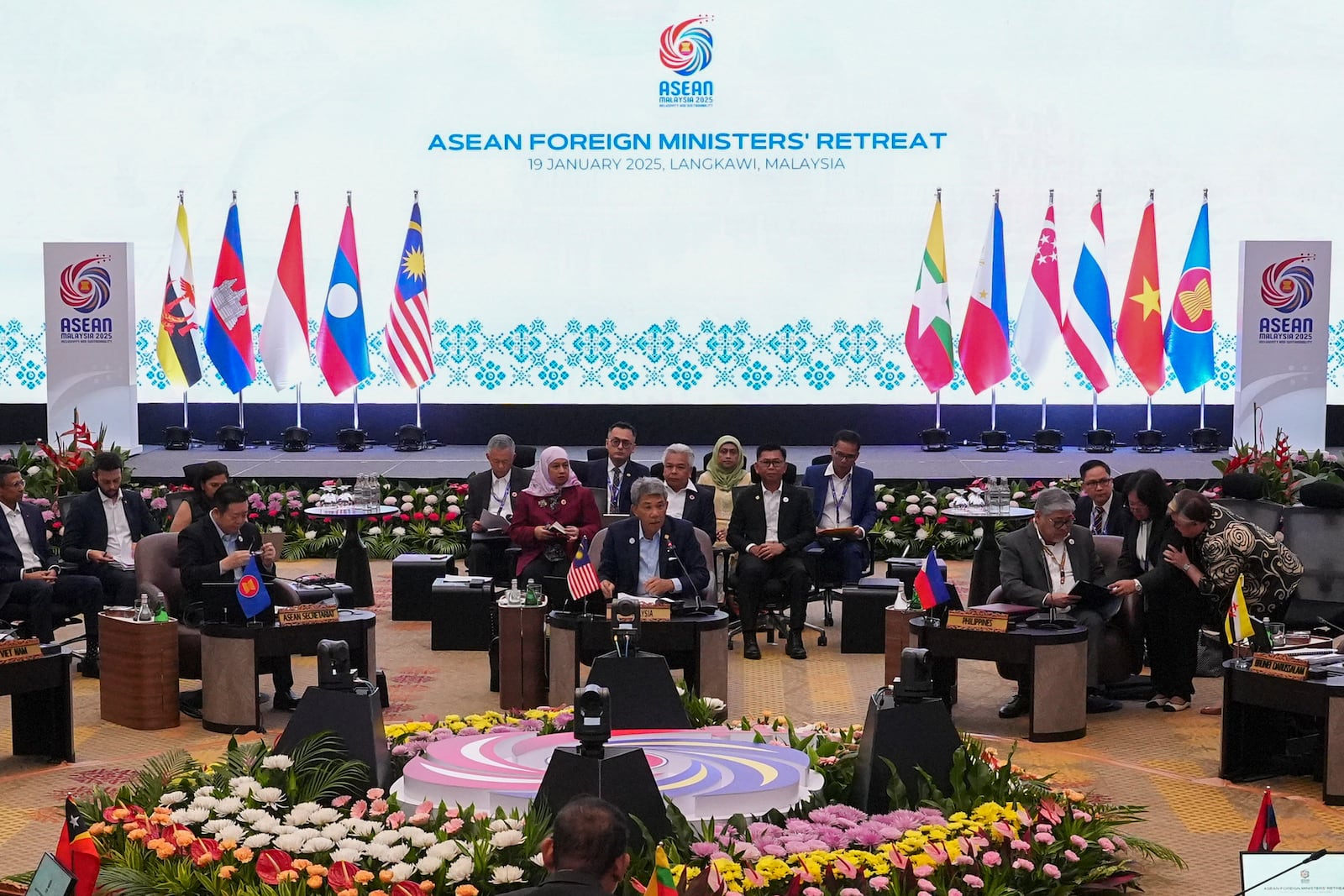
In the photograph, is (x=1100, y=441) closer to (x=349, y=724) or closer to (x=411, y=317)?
(x=411, y=317)

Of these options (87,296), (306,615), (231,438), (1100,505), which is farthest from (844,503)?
(231,438)

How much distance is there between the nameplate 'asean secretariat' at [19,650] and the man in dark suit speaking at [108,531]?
213 centimetres

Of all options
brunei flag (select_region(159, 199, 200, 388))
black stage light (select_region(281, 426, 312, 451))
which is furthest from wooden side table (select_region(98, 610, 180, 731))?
brunei flag (select_region(159, 199, 200, 388))

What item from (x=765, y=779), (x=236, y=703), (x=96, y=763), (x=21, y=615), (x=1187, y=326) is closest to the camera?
(x=765, y=779)

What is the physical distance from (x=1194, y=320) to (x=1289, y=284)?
5.38 feet

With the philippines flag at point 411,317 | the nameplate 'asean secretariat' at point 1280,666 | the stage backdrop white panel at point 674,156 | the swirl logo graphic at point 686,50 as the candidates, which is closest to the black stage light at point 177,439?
the stage backdrop white panel at point 674,156

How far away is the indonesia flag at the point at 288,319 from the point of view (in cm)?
1548

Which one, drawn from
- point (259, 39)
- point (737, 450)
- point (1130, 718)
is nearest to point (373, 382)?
point (259, 39)

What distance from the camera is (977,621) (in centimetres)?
738

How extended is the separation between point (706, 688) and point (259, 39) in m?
10.8

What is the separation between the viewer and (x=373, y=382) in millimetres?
16406

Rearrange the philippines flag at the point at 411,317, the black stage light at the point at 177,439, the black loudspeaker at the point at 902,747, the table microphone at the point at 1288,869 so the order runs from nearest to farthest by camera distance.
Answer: the table microphone at the point at 1288,869
the black loudspeaker at the point at 902,747
the philippines flag at the point at 411,317
the black stage light at the point at 177,439

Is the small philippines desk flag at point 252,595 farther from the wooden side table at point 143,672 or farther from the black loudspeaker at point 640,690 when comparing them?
the black loudspeaker at point 640,690

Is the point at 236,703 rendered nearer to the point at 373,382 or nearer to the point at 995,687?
the point at 995,687
